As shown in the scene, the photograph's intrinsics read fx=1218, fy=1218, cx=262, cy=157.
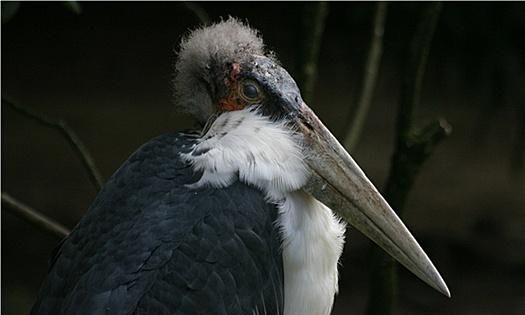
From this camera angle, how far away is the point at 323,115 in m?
6.22

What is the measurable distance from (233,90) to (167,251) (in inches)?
17.8

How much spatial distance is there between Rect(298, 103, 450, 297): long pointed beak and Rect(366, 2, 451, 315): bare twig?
0.53 metres

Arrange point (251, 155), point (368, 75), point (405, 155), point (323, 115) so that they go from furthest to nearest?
point (323, 115) < point (368, 75) < point (405, 155) < point (251, 155)

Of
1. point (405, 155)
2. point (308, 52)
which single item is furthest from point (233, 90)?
point (308, 52)

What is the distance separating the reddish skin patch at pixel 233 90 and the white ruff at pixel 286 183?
20 mm

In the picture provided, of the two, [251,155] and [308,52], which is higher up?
[308,52]

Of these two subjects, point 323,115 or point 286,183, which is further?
point 323,115

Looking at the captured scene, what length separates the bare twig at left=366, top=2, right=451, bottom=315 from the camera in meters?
3.26

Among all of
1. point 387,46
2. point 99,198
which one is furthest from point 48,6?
point 99,198

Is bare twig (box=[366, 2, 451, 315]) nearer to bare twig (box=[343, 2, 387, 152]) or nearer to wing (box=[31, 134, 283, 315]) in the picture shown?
bare twig (box=[343, 2, 387, 152])

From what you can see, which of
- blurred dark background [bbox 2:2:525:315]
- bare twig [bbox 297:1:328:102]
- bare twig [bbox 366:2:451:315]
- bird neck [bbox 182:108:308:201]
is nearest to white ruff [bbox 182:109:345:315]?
bird neck [bbox 182:108:308:201]

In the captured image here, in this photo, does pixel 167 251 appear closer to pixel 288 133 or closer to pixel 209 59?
pixel 288 133

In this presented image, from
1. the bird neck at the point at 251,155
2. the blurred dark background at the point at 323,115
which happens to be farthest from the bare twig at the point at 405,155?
the blurred dark background at the point at 323,115

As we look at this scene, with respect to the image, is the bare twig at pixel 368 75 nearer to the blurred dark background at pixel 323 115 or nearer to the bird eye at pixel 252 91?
the bird eye at pixel 252 91
